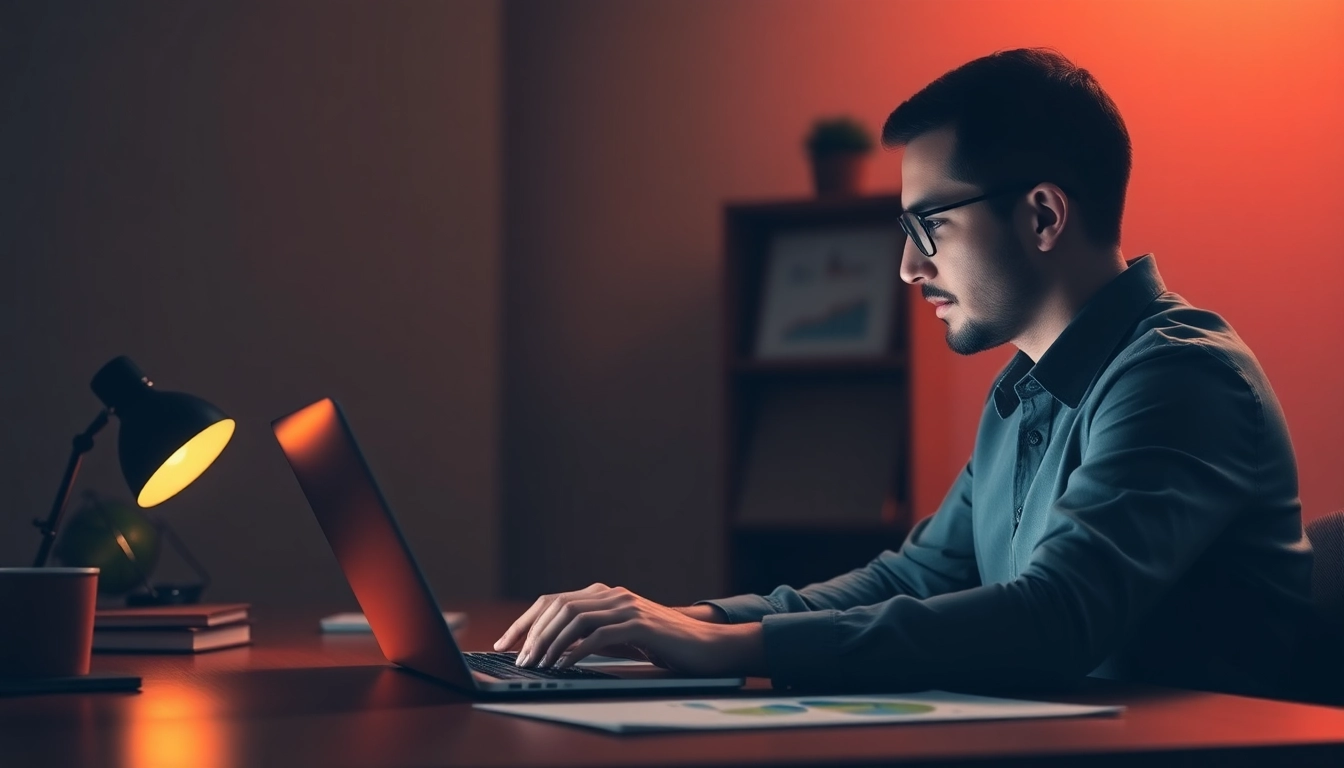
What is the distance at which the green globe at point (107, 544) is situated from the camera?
1.91 meters

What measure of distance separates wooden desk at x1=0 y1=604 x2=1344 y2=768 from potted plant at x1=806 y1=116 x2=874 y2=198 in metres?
2.11

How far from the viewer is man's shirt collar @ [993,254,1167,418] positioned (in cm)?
150

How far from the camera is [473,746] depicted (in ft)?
2.56

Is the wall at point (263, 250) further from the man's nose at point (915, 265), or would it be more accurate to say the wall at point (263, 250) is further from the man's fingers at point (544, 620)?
the man's fingers at point (544, 620)

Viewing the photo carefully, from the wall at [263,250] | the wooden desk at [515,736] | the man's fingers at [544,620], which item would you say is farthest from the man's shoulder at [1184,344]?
the wall at [263,250]

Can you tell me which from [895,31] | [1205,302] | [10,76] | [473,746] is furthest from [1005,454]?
[10,76]

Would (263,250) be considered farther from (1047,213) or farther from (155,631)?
(1047,213)

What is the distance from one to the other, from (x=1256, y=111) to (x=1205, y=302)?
1.53 feet

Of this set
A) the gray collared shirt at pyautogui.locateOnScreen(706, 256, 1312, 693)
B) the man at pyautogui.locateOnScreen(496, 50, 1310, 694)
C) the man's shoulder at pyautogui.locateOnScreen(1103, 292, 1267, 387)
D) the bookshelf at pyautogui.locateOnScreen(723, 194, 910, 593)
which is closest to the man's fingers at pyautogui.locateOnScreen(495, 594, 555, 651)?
the man at pyautogui.locateOnScreen(496, 50, 1310, 694)

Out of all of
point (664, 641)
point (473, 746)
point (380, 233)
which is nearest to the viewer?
point (473, 746)

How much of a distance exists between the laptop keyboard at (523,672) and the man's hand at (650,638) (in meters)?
0.01

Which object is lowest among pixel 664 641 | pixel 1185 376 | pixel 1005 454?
pixel 664 641

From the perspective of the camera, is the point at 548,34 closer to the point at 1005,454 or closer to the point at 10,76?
the point at 10,76

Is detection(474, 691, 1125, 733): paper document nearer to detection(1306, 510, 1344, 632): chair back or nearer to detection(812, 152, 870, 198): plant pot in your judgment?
detection(1306, 510, 1344, 632): chair back
